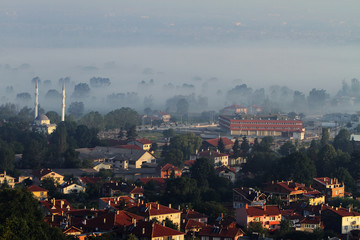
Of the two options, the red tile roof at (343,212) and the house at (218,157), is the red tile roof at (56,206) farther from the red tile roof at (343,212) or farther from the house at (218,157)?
the house at (218,157)

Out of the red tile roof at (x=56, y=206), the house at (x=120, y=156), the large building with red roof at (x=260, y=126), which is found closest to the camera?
the red tile roof at (x=56, y=206)

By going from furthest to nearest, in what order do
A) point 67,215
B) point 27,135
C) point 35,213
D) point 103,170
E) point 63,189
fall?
point 27,135, point 103,170, point 63,189, point 67,215, point 35,213

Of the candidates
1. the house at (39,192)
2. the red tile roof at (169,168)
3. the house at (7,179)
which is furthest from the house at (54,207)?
the red tile roof at (169,168)

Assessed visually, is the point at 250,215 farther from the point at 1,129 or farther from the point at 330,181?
the point at 1,129

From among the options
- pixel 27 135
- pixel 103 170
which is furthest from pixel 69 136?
pixel 103 170

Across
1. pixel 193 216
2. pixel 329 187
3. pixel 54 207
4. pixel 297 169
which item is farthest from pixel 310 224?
pixel 297 169
